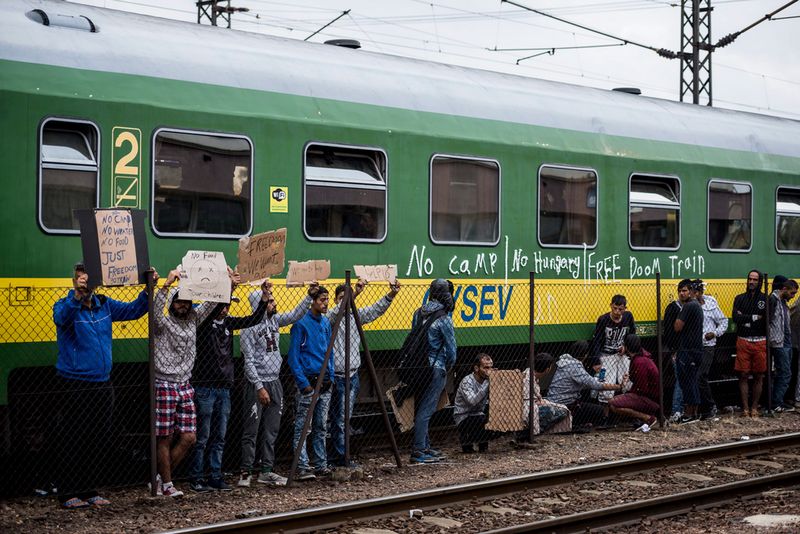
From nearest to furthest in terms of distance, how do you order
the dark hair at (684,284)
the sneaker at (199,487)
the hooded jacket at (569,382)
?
the sneaker at (199,487), the hooded jacket at (569,382), the dark hair at (684,284)

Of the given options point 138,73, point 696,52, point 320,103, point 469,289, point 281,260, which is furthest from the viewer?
point 696,52

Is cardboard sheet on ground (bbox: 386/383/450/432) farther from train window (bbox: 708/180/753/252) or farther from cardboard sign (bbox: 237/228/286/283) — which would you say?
train window (bbox: 708/180/753/252)

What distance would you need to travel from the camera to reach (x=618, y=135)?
13922 mm

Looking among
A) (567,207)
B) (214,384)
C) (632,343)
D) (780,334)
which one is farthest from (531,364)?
(780,334)

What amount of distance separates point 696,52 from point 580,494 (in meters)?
18.9

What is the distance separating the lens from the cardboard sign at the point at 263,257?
918 cm

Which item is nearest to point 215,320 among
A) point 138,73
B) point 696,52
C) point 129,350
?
point 129,350

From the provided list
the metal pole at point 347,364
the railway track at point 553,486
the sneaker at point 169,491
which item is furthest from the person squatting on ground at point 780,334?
the sneaker at point 169,491

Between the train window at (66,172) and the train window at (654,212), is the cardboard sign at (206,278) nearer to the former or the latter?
the train window at (66,172)

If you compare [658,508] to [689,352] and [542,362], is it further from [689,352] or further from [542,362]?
[689,352]

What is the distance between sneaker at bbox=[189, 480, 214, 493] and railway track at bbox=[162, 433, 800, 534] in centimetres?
159

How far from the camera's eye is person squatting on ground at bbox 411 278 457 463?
1099 cm

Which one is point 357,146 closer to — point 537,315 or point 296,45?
point 296,45

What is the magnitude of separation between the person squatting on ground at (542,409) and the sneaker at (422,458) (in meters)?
1.27
